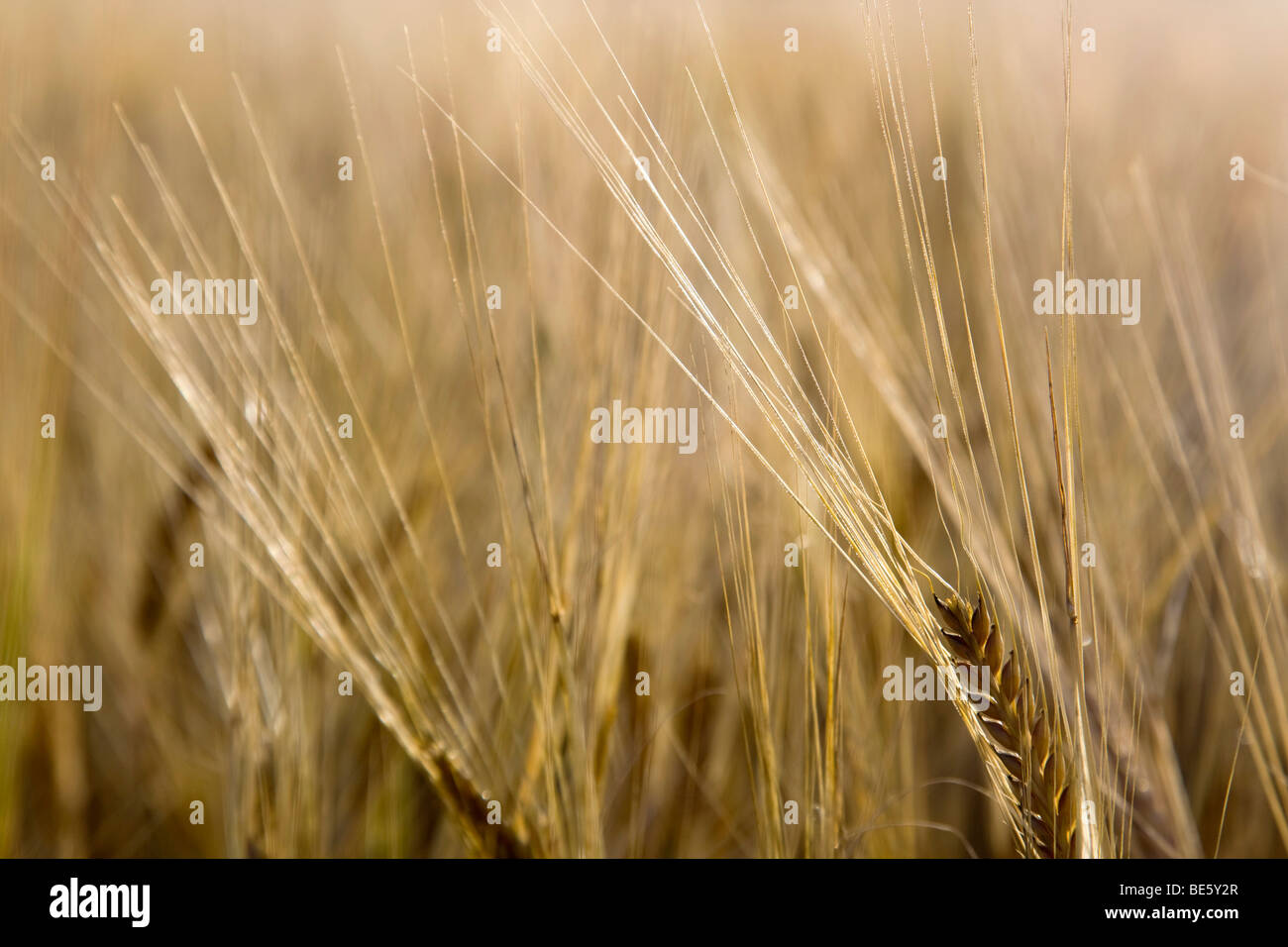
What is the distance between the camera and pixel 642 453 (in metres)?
0.55

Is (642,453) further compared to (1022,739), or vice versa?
(642,453)

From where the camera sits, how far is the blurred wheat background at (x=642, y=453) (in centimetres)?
51

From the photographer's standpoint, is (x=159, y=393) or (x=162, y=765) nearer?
(x=162, y=765)

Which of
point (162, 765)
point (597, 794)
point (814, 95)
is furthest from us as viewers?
point (814, 95)

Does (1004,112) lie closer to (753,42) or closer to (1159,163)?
(1159,163)

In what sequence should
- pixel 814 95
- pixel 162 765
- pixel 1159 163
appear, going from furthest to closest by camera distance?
pixel 814 95 → pixel 1159 163 → pixel 162 765

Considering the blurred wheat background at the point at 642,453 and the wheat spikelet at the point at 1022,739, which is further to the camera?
the blurred wheat background at the point at 642,453

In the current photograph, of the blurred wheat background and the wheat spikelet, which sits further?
the blurred wheat background

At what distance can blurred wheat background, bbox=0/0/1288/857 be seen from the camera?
20.1 inches

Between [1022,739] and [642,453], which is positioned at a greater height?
[642,453]

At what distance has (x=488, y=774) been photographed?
0.54 meters
